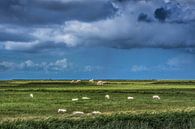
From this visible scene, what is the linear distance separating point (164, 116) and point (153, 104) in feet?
37.0

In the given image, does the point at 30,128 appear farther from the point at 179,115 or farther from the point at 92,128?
the point at 179,115

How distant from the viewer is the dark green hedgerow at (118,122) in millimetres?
23062

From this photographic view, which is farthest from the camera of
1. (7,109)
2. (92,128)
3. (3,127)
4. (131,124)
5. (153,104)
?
(153,104)

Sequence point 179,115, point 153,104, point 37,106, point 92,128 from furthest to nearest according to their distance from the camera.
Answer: point 153,104, point 37,106, point 179,115, point 92,128

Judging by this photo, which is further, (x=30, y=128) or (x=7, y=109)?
(x=7, y=109)

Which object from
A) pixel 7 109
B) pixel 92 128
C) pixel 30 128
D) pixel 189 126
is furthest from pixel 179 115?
pixel 7 109

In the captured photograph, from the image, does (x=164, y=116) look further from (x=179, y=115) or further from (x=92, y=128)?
(x=92, y=128)

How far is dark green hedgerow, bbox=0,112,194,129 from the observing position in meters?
23.1

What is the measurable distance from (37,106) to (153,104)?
884cm

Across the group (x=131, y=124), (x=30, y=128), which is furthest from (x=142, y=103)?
(x=30, y=128)

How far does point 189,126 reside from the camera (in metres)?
27.4

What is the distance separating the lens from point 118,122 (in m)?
25.5

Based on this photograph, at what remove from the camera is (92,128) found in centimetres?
2423

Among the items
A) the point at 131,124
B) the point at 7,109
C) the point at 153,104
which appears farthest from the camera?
the point at 153,104
